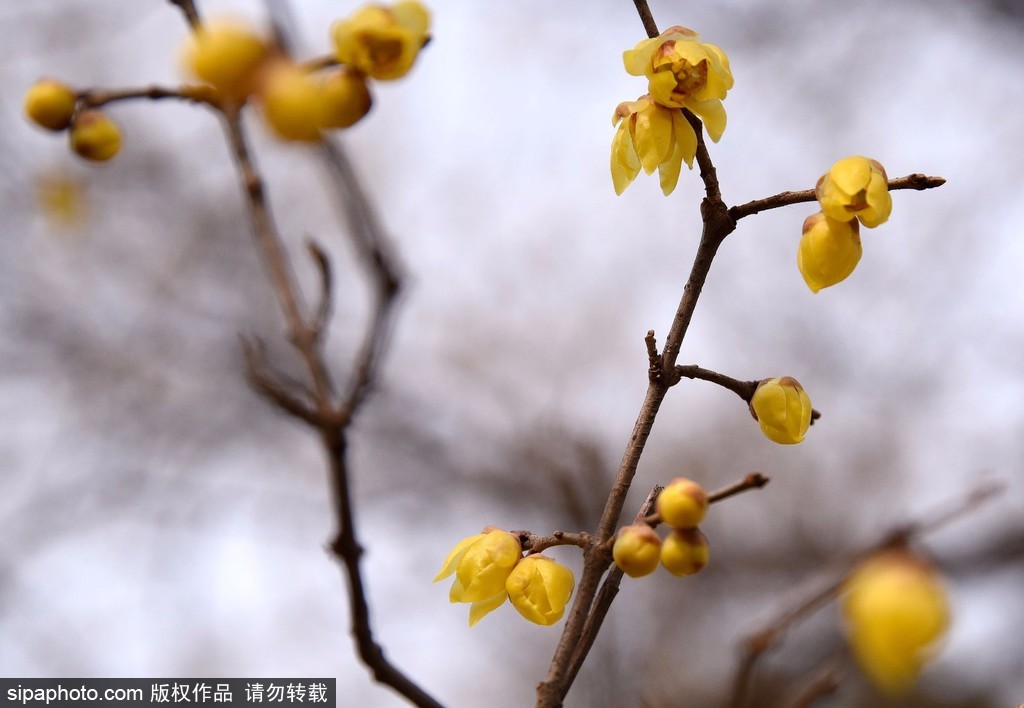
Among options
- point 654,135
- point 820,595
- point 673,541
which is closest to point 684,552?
point 673,541

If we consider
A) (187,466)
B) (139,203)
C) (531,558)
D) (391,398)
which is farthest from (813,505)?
(531,558)

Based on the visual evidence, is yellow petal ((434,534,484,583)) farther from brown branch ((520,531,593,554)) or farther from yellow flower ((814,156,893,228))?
yellow flower ((814,156,893,228))

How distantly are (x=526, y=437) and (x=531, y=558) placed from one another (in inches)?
170

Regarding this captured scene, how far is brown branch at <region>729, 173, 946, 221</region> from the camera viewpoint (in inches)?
34.5

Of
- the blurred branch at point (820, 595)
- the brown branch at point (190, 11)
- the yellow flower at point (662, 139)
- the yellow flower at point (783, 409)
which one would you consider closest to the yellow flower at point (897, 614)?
the blurred branch at point (820, 595)

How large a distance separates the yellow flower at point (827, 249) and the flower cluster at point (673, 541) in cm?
37

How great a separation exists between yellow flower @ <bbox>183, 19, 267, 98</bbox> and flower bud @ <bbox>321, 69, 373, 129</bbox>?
0.07m

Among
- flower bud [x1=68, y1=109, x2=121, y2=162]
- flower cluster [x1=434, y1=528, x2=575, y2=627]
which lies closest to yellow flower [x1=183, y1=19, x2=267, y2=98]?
flower bud [x1=68, y1=109, x2=121, y2=162]

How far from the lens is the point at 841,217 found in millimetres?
954

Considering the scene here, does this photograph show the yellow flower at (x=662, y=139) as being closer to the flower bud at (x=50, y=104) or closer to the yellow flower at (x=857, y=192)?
the yellow flower at (x=857, y=192)

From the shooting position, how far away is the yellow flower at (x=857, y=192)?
926 millimetres

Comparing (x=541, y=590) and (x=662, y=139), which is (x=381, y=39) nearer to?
(x=662, y=139)

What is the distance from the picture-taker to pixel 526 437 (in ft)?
17.3

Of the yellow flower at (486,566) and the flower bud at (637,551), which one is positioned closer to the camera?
the flower bud at (637,551)
